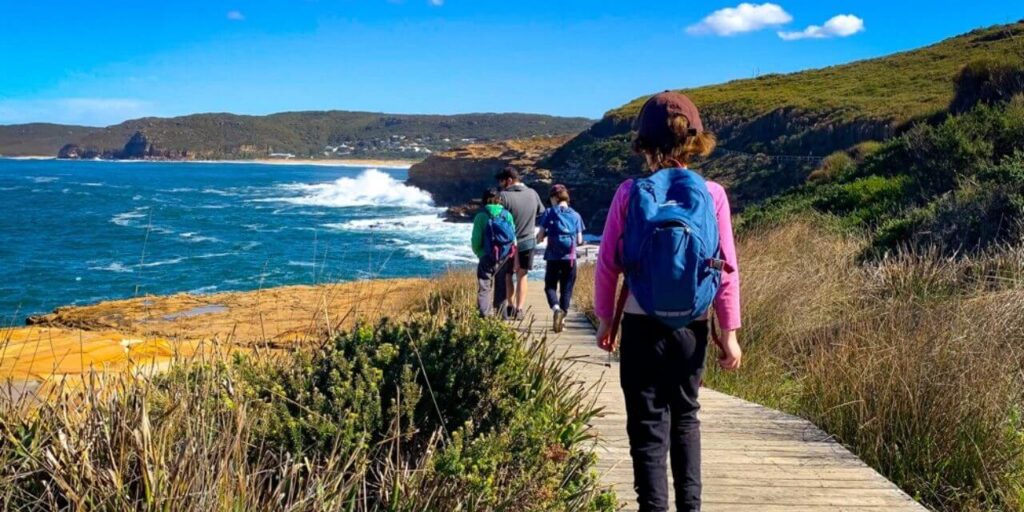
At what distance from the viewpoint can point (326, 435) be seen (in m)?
2.89

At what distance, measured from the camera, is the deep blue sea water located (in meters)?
25.7

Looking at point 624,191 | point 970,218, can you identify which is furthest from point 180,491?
point 970,218

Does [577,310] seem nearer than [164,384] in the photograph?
No

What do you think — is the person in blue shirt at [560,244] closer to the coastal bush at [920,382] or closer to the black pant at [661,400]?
the coastal bush at [920,382]

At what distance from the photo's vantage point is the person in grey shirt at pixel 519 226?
8.64 meters

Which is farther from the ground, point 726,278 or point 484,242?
point 726,278

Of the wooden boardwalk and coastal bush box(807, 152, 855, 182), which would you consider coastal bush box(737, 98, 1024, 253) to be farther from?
the wooden boardwalk

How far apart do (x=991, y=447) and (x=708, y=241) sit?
208 cm

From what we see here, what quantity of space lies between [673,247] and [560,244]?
18.8 ft

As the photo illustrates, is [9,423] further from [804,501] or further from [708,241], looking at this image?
[804,501]

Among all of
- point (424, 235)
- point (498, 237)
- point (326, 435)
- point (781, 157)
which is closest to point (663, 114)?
point (326, 435)

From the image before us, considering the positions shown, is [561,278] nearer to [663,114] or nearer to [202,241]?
[663,114]

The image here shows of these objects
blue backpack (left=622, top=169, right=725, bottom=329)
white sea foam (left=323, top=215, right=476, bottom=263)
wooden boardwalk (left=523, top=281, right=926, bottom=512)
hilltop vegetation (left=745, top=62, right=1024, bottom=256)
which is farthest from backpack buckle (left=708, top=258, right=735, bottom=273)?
white sea foam (left=323, top=215, right=476, bottom=263)

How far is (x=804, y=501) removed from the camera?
3.67 metres
